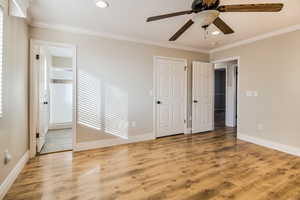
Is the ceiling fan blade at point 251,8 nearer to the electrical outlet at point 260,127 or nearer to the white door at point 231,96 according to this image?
the electrical outlet at point 260,127

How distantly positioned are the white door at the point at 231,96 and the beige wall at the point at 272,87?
1.55 metres

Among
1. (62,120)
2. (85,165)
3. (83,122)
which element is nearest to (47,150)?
(83,122)

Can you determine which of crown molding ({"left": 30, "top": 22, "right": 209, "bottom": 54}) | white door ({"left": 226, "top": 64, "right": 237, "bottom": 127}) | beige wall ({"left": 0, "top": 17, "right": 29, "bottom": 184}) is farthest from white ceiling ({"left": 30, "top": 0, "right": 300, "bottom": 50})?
white door ({"left": 226, "top": 64, "right": 237, "bottom": 127})

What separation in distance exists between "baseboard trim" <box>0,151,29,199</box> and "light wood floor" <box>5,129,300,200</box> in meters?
0.06

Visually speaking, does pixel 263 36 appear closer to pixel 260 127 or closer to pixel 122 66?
pixel 260 127

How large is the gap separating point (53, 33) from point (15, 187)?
2565mm

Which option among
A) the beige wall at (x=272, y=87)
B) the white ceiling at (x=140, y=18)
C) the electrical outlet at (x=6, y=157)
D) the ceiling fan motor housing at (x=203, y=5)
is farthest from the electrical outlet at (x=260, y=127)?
the electrical outlet at (x=6, y=157)

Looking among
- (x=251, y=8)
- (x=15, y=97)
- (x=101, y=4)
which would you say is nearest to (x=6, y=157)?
(x=15, y=97)

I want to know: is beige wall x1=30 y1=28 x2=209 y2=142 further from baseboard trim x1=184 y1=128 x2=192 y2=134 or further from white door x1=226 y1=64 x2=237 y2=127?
white door x1=226 y1=64 x2=237 y2=127

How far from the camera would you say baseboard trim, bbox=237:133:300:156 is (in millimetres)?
3053

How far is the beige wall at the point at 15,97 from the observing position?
6.15ft

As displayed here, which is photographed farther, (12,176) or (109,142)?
(109,142)

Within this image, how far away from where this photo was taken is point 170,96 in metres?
4.30

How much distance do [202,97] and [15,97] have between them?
4155 millimetres
